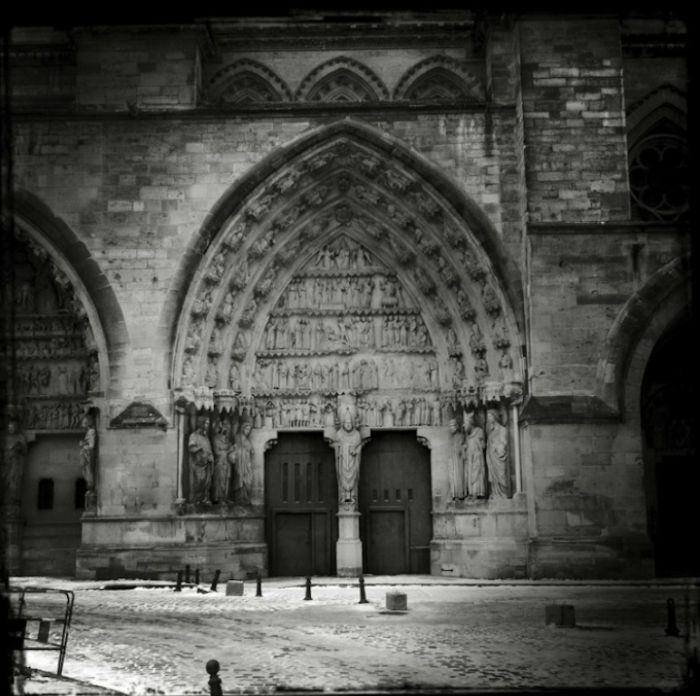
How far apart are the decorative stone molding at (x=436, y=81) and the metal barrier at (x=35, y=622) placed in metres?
11.9

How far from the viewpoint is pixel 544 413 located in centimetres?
1608

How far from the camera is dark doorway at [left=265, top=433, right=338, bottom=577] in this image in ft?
60.7

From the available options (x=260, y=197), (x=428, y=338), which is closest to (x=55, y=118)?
(x=260, y=197)

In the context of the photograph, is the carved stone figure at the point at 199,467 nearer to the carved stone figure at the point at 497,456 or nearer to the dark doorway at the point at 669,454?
the carved stone figure at the point at 497,456

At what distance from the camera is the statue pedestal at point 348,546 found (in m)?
18.0

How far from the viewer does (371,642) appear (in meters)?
9.15

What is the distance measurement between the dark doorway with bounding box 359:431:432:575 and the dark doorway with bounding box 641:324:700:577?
4.18 metres

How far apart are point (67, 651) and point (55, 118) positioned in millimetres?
11417

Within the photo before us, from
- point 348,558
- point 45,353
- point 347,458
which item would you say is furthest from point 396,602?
point 45,353

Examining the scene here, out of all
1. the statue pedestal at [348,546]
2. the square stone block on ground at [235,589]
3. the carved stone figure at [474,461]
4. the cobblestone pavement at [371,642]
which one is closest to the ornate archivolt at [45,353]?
the cobblestone pavement at [371,642]

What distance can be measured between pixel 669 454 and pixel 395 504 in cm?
522

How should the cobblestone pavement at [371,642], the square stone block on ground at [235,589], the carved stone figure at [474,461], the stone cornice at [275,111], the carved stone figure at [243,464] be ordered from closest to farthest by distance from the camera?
1. the cobblestone pavement at [371,642]
2. the square stone block on ground at [235,589]
3. the carved stone figure at [474,461]
4. the stone cornice at [275,111]
5. the carved stone figure at [243,464]

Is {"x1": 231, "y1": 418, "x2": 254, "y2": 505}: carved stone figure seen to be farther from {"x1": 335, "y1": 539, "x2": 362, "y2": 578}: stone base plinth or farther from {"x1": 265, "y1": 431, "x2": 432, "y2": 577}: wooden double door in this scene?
{"x1": 335, "y1": 539, "x2": 362, "y2": 578}: stone base plinth

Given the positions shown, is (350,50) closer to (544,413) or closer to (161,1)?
(544,413)
